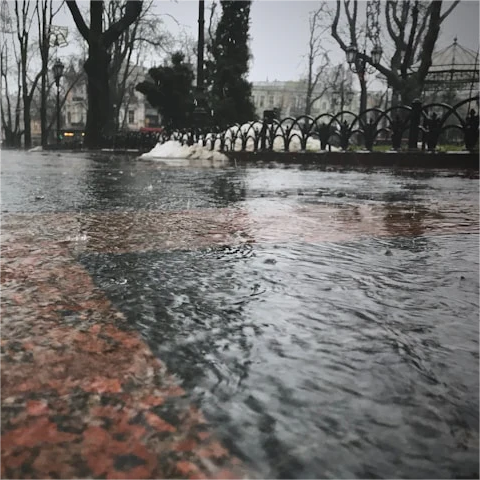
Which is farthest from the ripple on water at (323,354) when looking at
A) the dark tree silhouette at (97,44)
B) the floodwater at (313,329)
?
the dark tree silhouette at (97,44)

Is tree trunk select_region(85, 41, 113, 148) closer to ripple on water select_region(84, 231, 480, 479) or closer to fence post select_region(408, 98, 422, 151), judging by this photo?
fence post select_region(408, 98, 422, 151)

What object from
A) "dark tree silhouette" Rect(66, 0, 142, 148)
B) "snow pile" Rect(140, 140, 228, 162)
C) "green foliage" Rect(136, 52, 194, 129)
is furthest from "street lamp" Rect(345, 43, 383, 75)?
"snow pile" Rect(140, 140, 228, 162)

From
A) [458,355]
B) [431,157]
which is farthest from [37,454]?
[431,157]

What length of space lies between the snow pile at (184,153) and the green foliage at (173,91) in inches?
197

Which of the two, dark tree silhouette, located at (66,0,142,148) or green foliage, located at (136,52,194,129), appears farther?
green foliage, located at (136,52,194,129)

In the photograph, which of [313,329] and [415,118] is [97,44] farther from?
[313,329]

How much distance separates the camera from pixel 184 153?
43.6 ft

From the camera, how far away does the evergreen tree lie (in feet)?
67.4

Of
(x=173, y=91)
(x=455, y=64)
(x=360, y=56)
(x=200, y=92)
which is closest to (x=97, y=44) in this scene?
(x=173, y=91)

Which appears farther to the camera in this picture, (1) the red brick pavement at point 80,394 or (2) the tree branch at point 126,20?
(2) the tree branch at point 126,20

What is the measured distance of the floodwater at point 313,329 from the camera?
18.5 inches

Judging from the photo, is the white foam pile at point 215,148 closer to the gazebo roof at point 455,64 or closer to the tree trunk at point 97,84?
the tree trunk at point 97,84

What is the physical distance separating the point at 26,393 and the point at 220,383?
22cm

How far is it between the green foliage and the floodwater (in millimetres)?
18372
